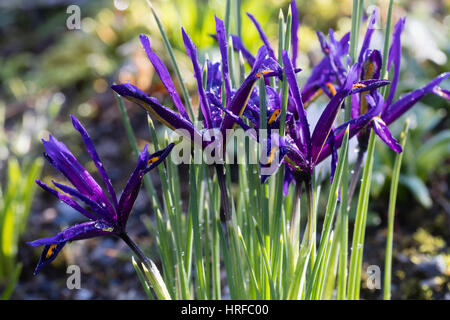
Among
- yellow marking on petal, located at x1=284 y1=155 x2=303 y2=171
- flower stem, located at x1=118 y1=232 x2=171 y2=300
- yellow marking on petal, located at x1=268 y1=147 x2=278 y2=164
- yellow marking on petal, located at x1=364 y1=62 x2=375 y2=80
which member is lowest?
flower stem, located at x1=118 y1=232 x2=171 y2=300

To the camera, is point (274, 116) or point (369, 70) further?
point (369, 70)

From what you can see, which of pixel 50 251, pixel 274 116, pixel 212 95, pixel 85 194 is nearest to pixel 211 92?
pixel 212 95

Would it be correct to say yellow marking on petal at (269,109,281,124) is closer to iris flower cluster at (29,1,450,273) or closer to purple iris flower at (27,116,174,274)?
iris flower cluster at (29,1,450,273)

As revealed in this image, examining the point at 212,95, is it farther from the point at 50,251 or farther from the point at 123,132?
the point at 123,132

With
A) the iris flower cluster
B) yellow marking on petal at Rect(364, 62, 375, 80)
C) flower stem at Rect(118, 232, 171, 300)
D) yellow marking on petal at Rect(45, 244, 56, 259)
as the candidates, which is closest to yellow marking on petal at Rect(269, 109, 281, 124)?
the iris flower cluster

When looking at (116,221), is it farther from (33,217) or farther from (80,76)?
(80,76)

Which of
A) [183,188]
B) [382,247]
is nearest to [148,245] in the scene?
[183,188]
